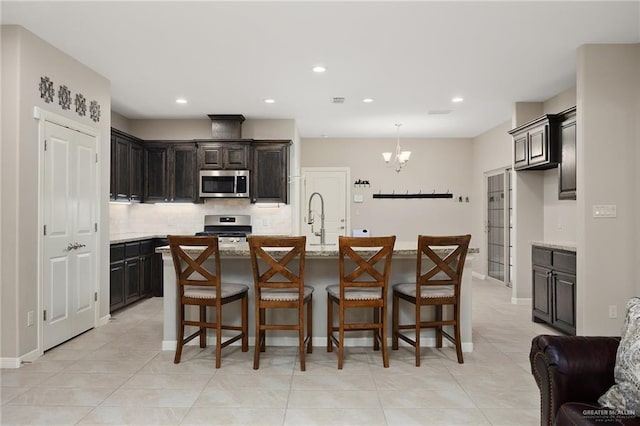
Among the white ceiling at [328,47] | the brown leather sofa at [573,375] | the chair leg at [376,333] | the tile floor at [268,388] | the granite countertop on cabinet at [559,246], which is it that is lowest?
the tile floor at [268,388]

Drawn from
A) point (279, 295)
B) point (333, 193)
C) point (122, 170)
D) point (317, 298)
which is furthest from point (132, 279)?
point (333, 193)

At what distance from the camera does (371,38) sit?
3.83m

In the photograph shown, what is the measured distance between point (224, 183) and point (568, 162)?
178 inches

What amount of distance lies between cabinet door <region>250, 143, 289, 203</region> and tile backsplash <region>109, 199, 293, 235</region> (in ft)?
1.18

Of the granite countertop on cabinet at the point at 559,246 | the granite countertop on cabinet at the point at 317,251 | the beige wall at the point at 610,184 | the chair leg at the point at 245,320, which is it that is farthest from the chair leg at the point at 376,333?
the granite countertop on cabinet at the point at 559,246

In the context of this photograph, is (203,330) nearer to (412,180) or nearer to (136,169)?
(136,169)

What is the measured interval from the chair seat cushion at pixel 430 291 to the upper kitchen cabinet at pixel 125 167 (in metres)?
4.10

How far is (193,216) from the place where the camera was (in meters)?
7.10

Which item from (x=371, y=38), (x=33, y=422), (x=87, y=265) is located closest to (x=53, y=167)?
(x=87, y=265)

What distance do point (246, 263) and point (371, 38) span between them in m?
2.23

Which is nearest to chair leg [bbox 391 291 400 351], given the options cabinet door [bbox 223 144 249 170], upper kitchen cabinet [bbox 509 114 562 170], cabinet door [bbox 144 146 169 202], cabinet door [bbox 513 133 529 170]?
upper kitchen cabinet [bbox 509 114 562 170]

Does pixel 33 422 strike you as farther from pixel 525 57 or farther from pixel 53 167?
pixel 525 57

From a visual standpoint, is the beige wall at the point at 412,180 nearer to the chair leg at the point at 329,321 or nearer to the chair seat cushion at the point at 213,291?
the chair leg at the point at 329,321

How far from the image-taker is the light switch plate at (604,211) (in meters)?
4.03
